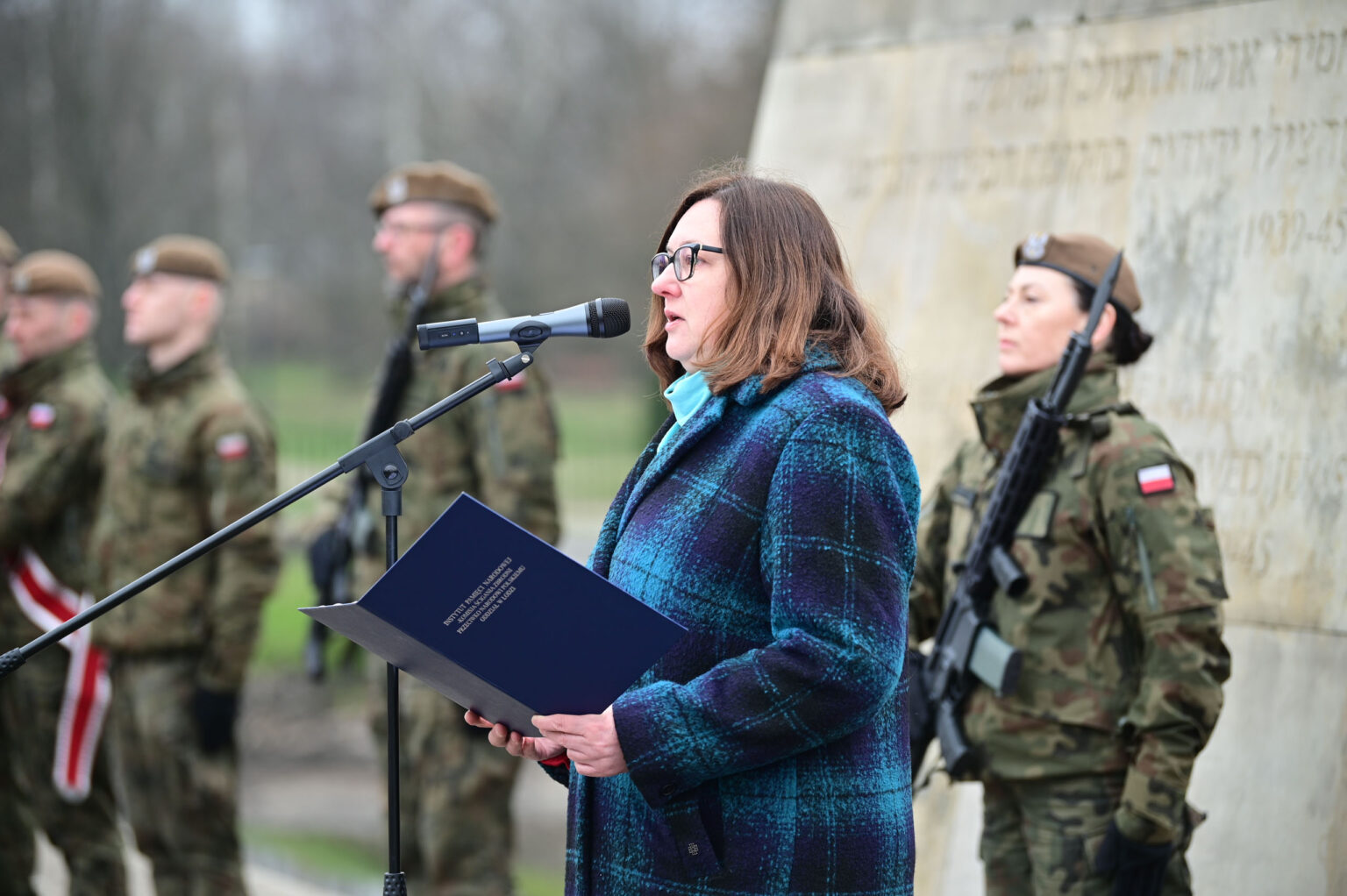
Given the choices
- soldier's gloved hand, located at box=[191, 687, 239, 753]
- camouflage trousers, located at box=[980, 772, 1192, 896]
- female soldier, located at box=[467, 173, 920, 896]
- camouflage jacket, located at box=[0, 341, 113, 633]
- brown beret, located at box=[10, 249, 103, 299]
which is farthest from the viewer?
brown beret, located at box=[10, 249, 103, 299]

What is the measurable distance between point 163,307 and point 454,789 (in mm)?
2172

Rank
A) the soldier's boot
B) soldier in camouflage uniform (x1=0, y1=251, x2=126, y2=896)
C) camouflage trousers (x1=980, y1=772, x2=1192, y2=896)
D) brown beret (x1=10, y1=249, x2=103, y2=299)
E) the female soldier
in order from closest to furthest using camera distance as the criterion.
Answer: the female soldier
camouflage trousers (x1=980, y1=772, x2=1192, y2=896)
the soldier's boot
soldier in camouflage uniform (x1=0, y1=251, x2=126, y2=896)
brown beret (x1=10, y1=249, x2=103, y2=299)

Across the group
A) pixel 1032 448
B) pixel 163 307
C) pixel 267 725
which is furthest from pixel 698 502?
pixel 267 725

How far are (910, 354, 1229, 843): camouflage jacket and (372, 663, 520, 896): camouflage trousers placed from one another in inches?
72.9

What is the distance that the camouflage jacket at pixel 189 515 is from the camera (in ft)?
16.4

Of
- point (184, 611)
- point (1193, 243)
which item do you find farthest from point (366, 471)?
point (1193, 243)

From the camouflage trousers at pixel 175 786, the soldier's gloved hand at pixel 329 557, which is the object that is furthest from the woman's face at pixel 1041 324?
the camouflage trousers at pixel 175 786

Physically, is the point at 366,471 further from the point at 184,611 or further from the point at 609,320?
the point at 609,320

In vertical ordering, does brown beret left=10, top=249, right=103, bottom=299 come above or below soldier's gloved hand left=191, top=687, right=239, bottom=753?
above

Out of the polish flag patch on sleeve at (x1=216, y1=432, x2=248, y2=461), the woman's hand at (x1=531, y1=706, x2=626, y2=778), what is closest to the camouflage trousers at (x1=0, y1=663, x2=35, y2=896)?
the polish flag patch on sleeve at (x1=216, y1=432, x2=248, y2=461)

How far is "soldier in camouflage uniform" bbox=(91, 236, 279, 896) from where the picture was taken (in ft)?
16.4

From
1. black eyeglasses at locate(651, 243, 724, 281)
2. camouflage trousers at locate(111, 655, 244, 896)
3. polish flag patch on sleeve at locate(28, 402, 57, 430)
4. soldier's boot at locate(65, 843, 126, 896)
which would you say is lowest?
soldier's boot at locate(65, 843, 126, 896)

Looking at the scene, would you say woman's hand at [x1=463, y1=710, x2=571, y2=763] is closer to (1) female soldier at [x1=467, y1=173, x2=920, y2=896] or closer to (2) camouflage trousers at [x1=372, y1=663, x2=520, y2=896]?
(1) female soldier at [x1=467, y1=173, x2=920, y2=896]

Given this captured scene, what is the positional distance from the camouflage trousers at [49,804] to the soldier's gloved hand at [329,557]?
1.20 metres
